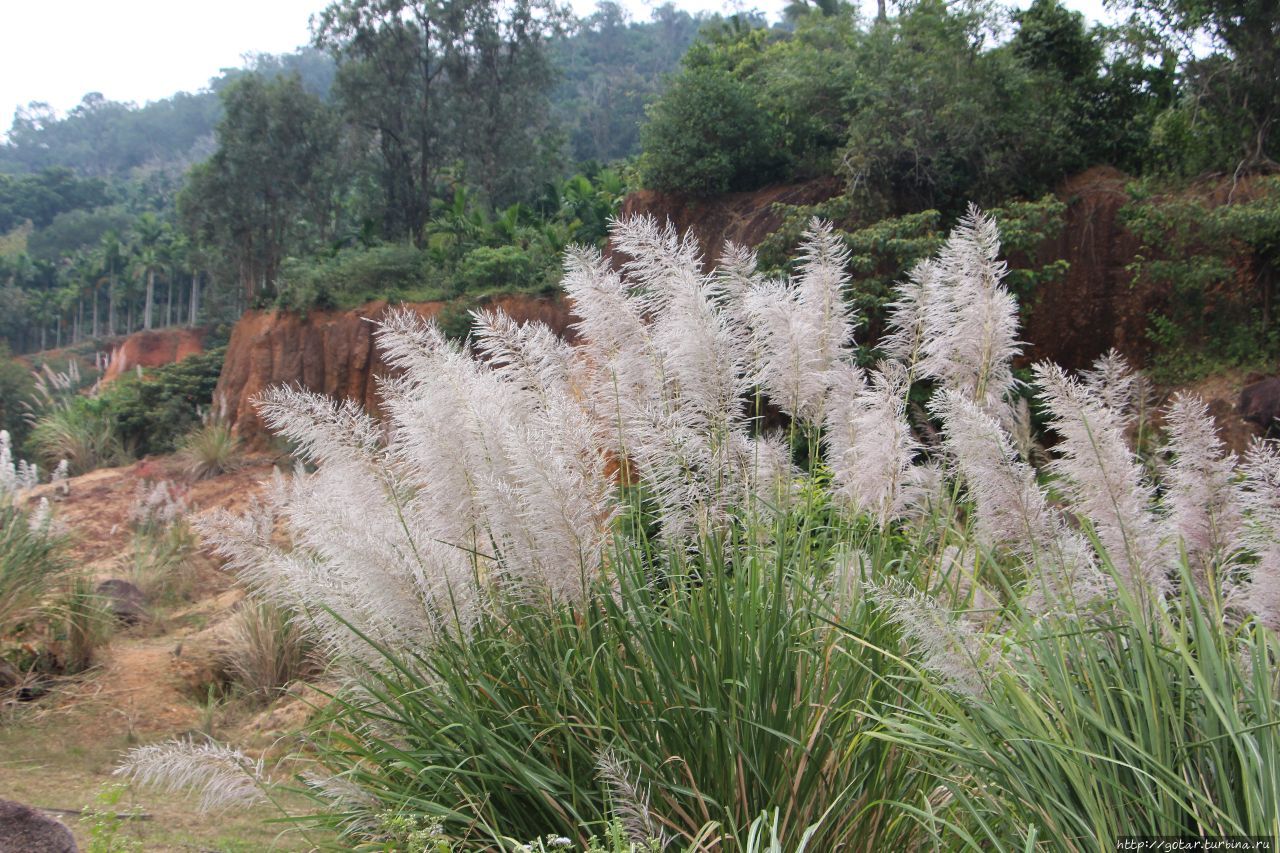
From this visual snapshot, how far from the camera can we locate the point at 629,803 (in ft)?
6.95

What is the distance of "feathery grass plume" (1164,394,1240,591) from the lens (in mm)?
2281

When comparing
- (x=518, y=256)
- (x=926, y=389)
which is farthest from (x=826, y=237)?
(x=518, y=256)

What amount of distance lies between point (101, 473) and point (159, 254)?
39.4m

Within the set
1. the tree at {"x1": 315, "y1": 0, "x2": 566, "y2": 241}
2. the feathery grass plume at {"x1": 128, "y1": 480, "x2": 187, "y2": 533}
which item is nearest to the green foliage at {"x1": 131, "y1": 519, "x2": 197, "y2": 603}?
the feathery grass plume at {"x1": 128, "y1": 480, "x2": 187, "y2": 533}

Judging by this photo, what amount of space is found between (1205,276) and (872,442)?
10.1 m

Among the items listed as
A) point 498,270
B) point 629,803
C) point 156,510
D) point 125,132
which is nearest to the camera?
point 629,803

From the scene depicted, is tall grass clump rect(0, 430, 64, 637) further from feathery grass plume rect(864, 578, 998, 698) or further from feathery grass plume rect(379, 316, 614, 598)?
feathery grass plume rect(864, 578, 998, 698)

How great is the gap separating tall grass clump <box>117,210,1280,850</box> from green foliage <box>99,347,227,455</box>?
19.2m

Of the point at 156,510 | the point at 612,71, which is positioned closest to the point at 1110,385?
the point at 156,510

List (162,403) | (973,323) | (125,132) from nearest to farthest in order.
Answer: (973,323) → (162,403) → (125,132)

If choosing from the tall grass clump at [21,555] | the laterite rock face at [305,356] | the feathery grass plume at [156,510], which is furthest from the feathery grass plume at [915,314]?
the laterite rock face at [305,356]

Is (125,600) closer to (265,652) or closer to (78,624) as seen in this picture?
(78,624)

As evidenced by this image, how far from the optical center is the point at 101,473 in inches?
707

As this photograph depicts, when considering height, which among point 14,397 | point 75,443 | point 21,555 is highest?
point 21,555
